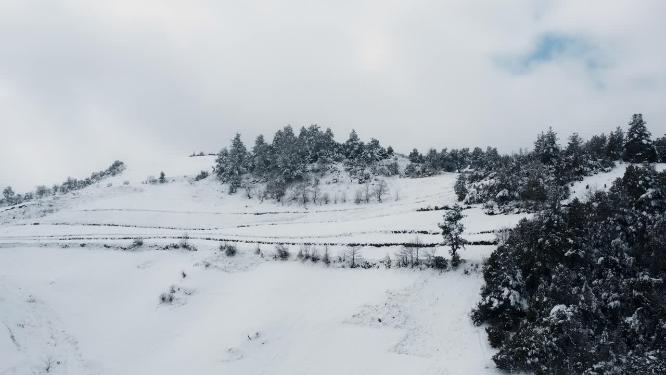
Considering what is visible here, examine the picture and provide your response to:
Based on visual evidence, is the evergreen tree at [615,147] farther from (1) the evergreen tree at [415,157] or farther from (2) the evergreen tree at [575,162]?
(1) the evergreen tree at [415,157]

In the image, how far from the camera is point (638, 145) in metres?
60.9

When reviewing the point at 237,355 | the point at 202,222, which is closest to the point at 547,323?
the point at 237,355

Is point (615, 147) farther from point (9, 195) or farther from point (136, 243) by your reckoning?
point (9, 195)

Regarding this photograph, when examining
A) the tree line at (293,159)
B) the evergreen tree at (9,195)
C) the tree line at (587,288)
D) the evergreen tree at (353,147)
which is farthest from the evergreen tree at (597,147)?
the evergreen tree at (9,195)

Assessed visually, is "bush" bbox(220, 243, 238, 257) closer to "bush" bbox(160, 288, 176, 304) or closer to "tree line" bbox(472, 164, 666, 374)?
"bush" bbox(160, 288, 176, 304)

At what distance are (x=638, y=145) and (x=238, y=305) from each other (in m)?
56.9

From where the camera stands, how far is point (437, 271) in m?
41.3

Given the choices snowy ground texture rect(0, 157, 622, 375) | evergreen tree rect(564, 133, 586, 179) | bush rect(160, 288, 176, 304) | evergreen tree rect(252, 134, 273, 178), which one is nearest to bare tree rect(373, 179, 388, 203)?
snowy ground texture rect(0, 157, 622, 375)

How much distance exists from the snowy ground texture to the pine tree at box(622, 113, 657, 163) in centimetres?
862

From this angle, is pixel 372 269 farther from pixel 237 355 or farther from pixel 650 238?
pixel 650 238

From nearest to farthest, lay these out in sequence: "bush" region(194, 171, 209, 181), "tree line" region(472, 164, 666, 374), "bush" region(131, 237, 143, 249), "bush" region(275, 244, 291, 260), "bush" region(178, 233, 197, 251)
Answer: "tree line" region(472, 164, 666, 374) < "bush" region(275, 244, 291, 260) < "bush" region(178, 233, 197, 251) < "bush" region(131, 237, 143, 249) < "bush" region(194, 171, 209, 181)

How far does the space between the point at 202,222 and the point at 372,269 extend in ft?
136

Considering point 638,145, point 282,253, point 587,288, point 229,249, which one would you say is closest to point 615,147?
point 638,145

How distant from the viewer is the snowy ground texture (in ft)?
103
